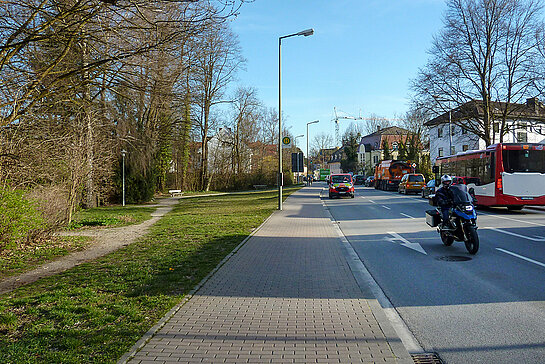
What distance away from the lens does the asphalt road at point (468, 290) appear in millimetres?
4617

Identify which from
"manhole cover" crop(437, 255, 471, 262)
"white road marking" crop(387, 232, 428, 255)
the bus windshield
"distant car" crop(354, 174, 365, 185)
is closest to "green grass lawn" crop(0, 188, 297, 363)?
"white road marking" crop(387, 232, 428, 255)

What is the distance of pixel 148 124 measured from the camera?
31.5 metres

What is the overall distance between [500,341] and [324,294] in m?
2.50

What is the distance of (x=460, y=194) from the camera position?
33.3ft

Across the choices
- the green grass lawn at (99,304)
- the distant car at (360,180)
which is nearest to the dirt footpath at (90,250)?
the green grass lawn at (99,304)

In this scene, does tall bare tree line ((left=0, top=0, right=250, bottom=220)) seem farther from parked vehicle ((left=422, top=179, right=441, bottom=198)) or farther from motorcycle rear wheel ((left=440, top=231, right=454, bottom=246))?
parked vehicle ((left=422, top=179, right=441, bottom=198))

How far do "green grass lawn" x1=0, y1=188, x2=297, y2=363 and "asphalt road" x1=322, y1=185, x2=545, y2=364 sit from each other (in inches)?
123

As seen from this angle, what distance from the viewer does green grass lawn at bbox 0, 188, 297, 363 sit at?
14.1ft

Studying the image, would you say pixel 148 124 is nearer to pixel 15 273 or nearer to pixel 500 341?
pixel 15 273

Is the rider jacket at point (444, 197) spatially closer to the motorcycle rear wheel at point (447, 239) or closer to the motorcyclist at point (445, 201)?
the motorcyclist at point (445, 201)

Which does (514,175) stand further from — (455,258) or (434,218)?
(455,258)

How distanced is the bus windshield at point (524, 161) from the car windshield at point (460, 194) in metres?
11.5

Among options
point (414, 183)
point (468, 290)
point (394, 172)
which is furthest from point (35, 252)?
point (394, 172)

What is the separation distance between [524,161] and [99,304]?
1946 centimetres
